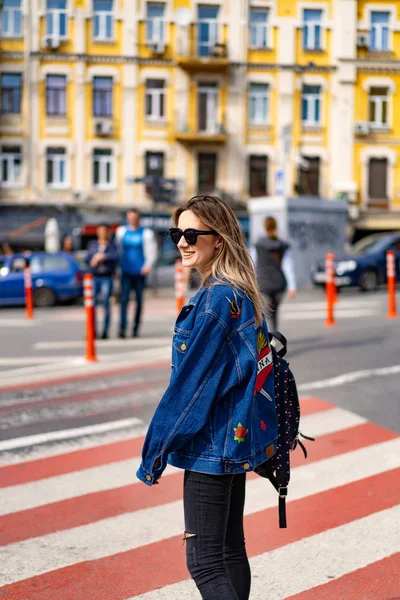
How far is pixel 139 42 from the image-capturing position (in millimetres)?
36500

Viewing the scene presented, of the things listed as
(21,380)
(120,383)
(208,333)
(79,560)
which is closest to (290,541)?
(79,560)

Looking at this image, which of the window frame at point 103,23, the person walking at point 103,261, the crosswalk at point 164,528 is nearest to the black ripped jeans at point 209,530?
the crosswalk at point 164,528

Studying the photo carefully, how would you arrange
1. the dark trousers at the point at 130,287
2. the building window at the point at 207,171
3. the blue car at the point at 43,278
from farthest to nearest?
the building window at the point at 207,171 → the blue car at the point at 43,278 → the dark trousers at the point at 130,287

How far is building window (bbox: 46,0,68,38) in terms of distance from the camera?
35.9 m

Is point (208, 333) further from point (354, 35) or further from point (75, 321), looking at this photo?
point (354, 35)

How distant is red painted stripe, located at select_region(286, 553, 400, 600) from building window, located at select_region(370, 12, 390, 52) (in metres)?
37.3

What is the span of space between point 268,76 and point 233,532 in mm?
35975

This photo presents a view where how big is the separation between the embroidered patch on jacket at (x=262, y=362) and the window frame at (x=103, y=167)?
112ft

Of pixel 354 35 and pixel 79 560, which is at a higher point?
pixel 354 35

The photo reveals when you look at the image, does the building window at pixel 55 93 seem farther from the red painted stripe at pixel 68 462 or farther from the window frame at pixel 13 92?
the red painted stripe at pixel 68 462

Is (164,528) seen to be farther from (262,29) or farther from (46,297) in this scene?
(262,29)

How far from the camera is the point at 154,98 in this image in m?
36.8

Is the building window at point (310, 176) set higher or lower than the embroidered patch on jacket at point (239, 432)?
higher

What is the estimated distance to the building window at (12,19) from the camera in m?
35.8
